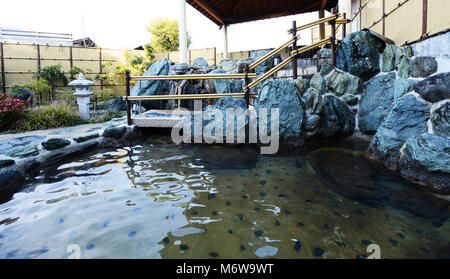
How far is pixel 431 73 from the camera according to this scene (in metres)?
3.49

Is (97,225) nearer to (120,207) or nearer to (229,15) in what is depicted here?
(120,207)

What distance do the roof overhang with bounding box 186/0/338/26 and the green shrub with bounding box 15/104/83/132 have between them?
7.60 metres

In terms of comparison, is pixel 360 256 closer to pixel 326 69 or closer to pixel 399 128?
pixel 399 128

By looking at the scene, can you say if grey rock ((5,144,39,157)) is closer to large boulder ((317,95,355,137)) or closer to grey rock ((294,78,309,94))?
grey rock ((294,78,309,94))

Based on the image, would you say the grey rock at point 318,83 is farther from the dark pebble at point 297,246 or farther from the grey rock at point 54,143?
the grey rock at point 54,143

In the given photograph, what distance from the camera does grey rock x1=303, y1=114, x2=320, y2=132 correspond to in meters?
4.67

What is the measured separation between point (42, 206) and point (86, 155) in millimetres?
1896

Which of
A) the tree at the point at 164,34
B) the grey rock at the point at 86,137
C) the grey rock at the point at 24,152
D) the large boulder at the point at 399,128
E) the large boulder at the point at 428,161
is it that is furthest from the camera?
the tree at the point at 164,34

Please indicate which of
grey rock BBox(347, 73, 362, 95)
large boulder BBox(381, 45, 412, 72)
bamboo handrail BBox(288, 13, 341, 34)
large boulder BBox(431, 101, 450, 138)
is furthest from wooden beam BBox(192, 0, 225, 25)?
large boulder BBox(431, 101, 450, 138)

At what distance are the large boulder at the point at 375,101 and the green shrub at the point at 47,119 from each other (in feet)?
24.3

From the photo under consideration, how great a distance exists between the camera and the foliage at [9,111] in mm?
6406

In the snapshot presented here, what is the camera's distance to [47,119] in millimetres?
6688

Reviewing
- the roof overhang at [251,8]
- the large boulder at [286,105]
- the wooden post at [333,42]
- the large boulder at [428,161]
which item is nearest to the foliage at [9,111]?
the large boulder at [286,105]

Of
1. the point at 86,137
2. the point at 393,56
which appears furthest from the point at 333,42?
the point at 86,137
